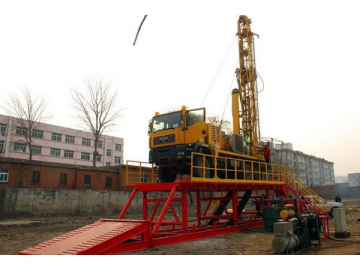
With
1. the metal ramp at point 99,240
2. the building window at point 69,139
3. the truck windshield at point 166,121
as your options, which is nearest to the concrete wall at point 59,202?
the truck windshield at point 166,121

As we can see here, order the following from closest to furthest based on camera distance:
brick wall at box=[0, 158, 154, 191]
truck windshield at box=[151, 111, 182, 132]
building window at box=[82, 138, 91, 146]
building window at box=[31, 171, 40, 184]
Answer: truck windshield at box=[151, 111, 182, 132] → brick wall at box=[0, 158, 154, 191] → building window at box=[31, 171, 40, 184] → building window at box=[82, 138, 91, 146]

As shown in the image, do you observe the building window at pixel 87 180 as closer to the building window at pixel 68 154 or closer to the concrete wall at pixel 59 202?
the concrete wall at pixel 59 202

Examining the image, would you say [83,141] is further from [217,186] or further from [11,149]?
[217,186]

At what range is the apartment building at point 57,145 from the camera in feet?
168

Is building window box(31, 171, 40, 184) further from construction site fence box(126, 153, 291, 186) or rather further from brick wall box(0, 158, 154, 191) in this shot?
construction site fence box(126, 153, 291, 186)

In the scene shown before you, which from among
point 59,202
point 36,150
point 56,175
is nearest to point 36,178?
point 56,175

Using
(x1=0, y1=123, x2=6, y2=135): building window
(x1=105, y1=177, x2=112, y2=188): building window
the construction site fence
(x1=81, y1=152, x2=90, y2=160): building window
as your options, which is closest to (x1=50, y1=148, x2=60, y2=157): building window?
(x1=81, y1=152, x2=90, y2=160): building window

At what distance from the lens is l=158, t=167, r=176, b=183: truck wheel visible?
42.4ft

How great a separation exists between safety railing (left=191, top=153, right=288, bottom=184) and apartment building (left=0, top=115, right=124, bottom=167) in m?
42.0

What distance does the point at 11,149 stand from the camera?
168ft

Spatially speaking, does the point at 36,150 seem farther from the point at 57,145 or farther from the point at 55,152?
the point at 57,145

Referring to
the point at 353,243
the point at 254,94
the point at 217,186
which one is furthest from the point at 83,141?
the point at 353,243

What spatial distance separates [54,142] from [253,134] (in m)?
50.0

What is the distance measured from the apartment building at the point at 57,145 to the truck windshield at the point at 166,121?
134ft
